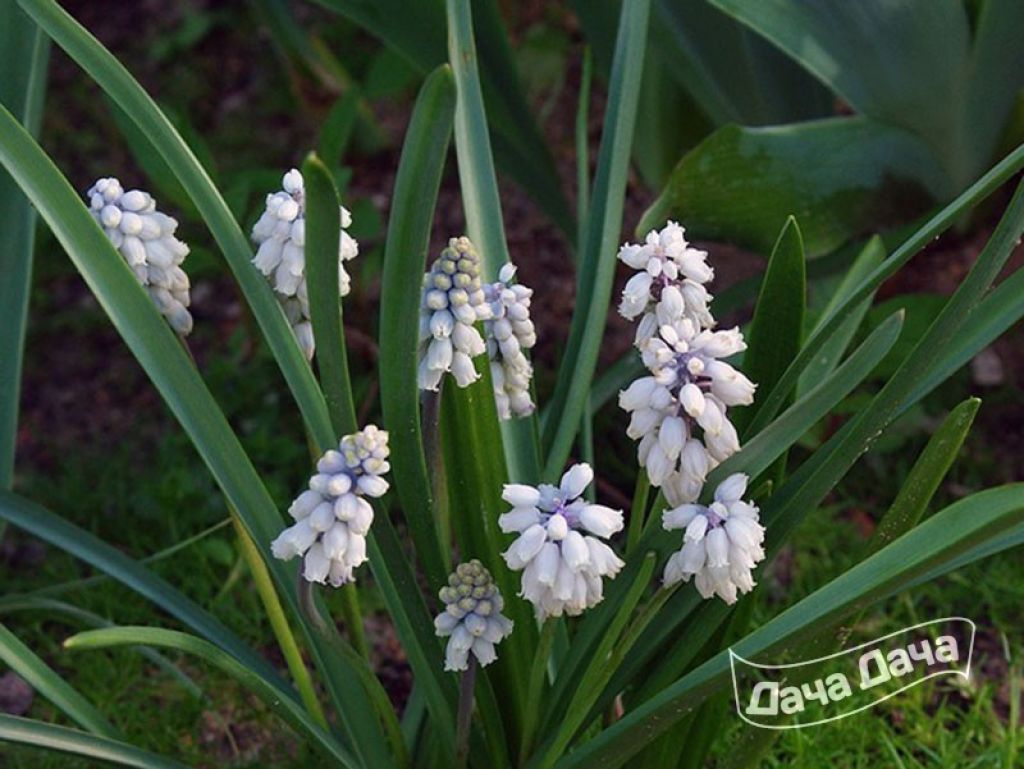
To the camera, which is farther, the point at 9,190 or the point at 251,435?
the point at 251,435

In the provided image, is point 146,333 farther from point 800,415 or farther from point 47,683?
point 800,415

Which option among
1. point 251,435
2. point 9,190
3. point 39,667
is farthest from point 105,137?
point 39,667

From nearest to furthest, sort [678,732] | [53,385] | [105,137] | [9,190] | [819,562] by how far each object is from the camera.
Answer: [678,732]
[9,190]
[819,562]
[53,385]
[105,137]

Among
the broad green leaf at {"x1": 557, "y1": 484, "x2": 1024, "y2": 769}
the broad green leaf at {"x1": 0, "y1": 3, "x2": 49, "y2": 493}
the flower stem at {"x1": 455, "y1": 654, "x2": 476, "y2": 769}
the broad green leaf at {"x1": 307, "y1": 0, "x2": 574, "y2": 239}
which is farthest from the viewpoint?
the broad green leaf at {"x1": 307, "y1": 0, "x2": 574, "y2": 239}

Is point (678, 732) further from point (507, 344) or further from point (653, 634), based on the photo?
point (507, 344)

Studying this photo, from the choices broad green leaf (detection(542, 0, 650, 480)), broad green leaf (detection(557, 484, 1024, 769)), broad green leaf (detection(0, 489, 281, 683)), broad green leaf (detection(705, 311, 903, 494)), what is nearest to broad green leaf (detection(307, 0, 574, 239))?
broad green leaf (detection(542, 0, 650, 480))

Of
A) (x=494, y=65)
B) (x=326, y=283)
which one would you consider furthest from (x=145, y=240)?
(x=494, y=65)

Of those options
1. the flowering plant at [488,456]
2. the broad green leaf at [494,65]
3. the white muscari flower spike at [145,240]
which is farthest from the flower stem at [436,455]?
the broad green leaf at [494,65]

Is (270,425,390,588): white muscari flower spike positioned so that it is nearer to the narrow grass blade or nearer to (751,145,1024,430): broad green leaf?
the narrow grass blade
